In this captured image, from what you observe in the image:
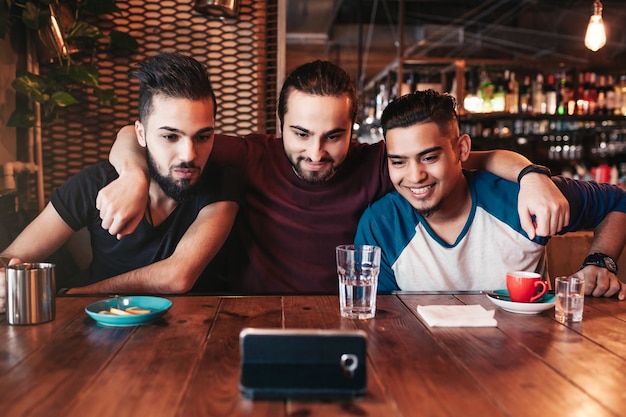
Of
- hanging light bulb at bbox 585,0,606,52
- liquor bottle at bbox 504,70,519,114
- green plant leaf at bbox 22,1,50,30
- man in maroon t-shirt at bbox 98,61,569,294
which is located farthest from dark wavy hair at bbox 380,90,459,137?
liquor bottle at bbox 504,70,519,114

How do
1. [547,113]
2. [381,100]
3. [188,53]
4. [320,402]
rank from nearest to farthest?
[320,402]
[188,53]
[547,113]
[381,100]

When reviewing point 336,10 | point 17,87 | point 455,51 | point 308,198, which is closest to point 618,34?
point 455,51

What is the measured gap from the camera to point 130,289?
6.23 ft

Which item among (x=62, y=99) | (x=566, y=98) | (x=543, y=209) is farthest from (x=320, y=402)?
(x=566, y=98)

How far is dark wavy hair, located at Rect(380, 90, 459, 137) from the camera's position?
5.90ft

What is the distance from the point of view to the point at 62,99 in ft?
7.30

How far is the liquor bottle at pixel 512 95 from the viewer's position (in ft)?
14.4

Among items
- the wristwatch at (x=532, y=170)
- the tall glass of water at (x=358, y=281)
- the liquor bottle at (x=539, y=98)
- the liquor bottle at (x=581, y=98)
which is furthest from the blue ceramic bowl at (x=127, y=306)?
the liquor bottle at (x=581, y=98)

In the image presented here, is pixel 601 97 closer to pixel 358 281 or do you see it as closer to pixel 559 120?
pixel 559 120

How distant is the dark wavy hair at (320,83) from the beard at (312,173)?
16 centimetres

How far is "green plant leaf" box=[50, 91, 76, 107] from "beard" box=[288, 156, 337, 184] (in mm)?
921

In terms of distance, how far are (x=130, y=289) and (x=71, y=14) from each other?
1200 mm

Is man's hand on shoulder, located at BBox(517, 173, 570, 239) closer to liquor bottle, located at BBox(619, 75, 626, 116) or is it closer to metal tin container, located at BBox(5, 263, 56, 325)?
metal tin container, located at BBox(5, 263, 56, 325)

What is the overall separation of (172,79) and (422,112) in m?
0.80
